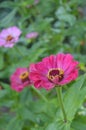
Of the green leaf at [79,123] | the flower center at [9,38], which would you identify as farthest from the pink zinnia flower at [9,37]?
the green leaf at [79,123]

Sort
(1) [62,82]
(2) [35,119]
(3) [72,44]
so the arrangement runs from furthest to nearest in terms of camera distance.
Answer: (3) [72,44], (2) [35,119], (1) [62,82]

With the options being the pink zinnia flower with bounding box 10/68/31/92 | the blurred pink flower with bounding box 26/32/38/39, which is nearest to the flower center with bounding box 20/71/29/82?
the pink zinnia flower with bounding box 10/68/31/92

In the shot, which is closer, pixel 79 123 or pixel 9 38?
pixel 79 123

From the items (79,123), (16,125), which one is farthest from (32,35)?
(79,123)

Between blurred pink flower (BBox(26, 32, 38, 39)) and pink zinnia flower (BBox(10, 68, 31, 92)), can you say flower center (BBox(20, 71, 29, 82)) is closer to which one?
pink zinnia flower (BBox(10, 68, 31, 92))

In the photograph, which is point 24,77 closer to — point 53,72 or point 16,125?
point 16,125

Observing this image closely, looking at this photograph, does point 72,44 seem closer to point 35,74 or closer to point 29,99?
point 29,99

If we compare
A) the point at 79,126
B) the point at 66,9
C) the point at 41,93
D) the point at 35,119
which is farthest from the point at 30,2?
the point at 79,126
